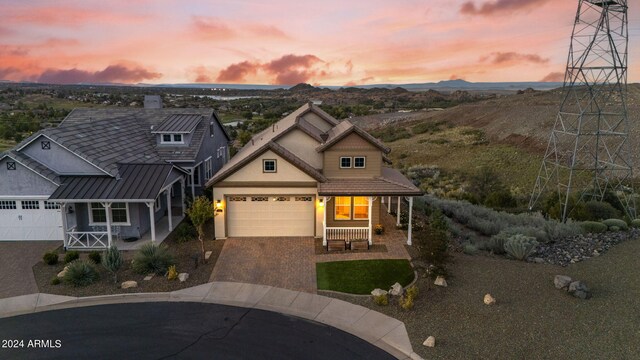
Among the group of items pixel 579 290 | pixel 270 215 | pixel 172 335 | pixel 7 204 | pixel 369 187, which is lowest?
pixel 172 335

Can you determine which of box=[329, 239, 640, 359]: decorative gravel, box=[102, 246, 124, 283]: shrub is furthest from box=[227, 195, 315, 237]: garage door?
box=[329, 239, 640, 359]: decorative gravel

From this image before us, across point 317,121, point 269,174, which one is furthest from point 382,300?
point 317,121

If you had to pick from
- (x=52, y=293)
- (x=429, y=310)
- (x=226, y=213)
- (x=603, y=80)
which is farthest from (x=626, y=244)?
(x=52, y=293)

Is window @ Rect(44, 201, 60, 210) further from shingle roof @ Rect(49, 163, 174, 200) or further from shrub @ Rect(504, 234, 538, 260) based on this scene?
shrub @ Rect(504, 234, 538, 260)

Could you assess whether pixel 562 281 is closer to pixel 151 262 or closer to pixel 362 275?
pixel 362 275

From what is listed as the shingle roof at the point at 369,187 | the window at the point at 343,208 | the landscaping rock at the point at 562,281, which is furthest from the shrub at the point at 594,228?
the window at the point at 343,208

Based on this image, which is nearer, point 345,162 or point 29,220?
point 29,220

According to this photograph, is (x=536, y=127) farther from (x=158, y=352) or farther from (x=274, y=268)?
(x=158, y=352)

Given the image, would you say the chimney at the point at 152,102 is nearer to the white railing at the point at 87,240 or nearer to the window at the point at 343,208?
the white railing at the point at 87,240
